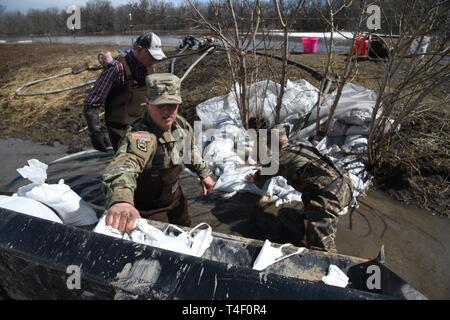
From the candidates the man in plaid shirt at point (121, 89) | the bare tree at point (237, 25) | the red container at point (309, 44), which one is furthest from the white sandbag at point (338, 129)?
the red container at point (309, 44)

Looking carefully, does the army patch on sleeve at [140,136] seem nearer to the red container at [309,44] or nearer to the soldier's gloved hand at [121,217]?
the soldier's gloved hand at [121,217]

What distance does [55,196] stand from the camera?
2.43 m

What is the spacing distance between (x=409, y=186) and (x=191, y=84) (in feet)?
14.7

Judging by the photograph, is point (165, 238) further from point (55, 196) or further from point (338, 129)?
point (338, 129)

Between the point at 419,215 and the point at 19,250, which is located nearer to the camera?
the point at 19,250

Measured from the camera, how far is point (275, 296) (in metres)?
1.25

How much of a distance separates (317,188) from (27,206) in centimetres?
211

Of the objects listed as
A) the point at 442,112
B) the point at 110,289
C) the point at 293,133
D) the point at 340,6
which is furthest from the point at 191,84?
the point at 110,289

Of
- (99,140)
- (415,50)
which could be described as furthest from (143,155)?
(415,50)

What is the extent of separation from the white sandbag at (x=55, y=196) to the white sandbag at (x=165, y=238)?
0.65 meters

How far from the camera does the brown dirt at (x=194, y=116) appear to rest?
4020 millimetres

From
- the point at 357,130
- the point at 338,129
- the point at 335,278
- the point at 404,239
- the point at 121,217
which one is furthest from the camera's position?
the point at 338,129
